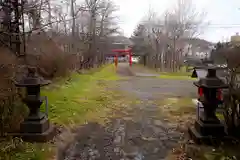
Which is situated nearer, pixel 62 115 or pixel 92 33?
pixel 62 115

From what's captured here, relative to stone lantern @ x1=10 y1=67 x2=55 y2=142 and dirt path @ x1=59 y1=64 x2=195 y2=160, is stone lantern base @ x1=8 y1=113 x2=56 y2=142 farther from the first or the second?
dirt path @ x1=59 y1=64 x2=195 y2=160

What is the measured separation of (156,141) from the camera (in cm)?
554

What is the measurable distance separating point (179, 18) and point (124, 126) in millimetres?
22627

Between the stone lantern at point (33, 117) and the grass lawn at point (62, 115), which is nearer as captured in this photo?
the grass lawn at point (62, 115)

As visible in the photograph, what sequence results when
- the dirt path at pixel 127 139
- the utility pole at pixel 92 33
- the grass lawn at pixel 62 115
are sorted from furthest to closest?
the utility pole at pixel 92 33
the dirt path at pixel 127 139
the grass lawn at pixel 62 115

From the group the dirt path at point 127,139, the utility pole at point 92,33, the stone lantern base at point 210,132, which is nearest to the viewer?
the dirt path at point 127,139

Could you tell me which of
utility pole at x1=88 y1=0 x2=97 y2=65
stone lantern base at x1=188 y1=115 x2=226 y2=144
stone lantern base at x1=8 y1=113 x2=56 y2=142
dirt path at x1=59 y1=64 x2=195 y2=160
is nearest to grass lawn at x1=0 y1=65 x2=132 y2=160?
stone lantern base at x1=8 y1=113 x2=56 y2=142

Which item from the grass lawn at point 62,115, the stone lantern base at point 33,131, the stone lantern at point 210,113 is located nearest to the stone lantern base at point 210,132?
the stone lantern at point 210,113

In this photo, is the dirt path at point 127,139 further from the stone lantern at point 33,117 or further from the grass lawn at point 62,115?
the stone lantern at point 33,117

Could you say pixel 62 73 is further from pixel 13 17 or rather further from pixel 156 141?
pixel 156 141

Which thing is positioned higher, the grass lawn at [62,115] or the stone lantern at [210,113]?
the stone lantern at [210,113]

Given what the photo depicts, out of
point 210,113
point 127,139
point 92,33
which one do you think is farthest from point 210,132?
point 92,33

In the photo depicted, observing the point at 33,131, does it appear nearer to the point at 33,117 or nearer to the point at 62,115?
the point at 33,117

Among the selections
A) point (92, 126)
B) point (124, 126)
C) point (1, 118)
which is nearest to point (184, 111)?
point (124, 126)
